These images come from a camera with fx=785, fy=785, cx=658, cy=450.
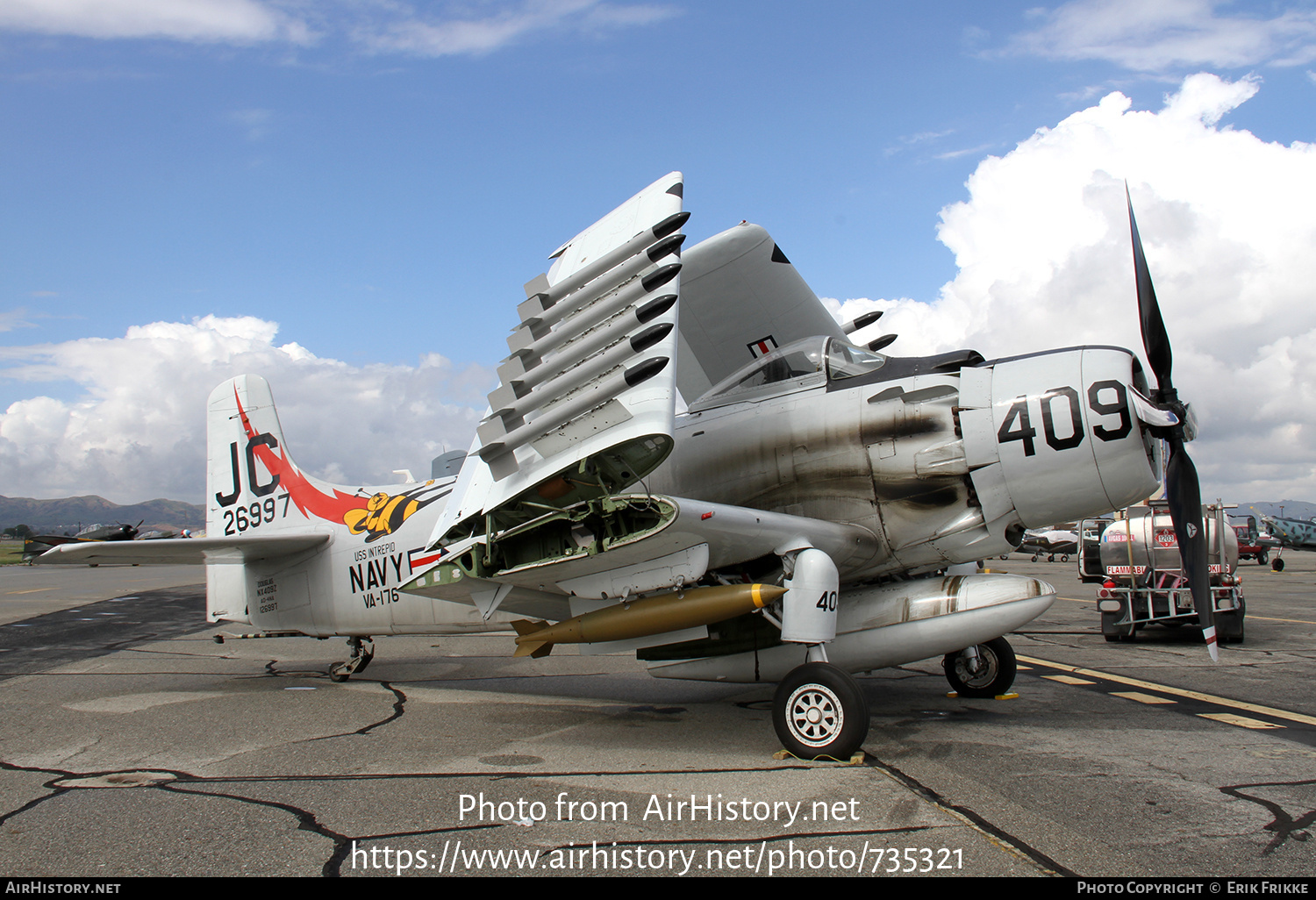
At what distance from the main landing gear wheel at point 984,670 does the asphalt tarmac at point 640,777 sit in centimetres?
18

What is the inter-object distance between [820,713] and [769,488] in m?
1.93

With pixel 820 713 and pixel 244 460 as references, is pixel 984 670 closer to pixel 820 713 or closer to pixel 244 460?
pixel 820 713

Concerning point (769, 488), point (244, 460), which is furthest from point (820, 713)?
point (244, 460)

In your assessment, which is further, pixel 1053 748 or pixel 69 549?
pixel 69 549

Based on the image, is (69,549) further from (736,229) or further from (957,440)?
(957,440)

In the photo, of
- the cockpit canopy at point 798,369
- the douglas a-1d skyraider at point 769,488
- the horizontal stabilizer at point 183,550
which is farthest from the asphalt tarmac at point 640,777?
the cockpit canopy at point 798,369

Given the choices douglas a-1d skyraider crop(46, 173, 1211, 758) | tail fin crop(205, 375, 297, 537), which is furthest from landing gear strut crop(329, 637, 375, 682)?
douglas a-1d skyraider crop(46, 173, 1211, 758)

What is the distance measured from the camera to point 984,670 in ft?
24.2

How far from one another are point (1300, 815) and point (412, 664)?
A: 369 inches

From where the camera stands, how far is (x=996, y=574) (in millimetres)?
6359

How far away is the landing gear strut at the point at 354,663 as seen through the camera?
29.9ft

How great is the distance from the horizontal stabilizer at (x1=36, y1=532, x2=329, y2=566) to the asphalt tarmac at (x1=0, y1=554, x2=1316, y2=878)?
139 cm

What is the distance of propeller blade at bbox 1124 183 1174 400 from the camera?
6156 millimetres
